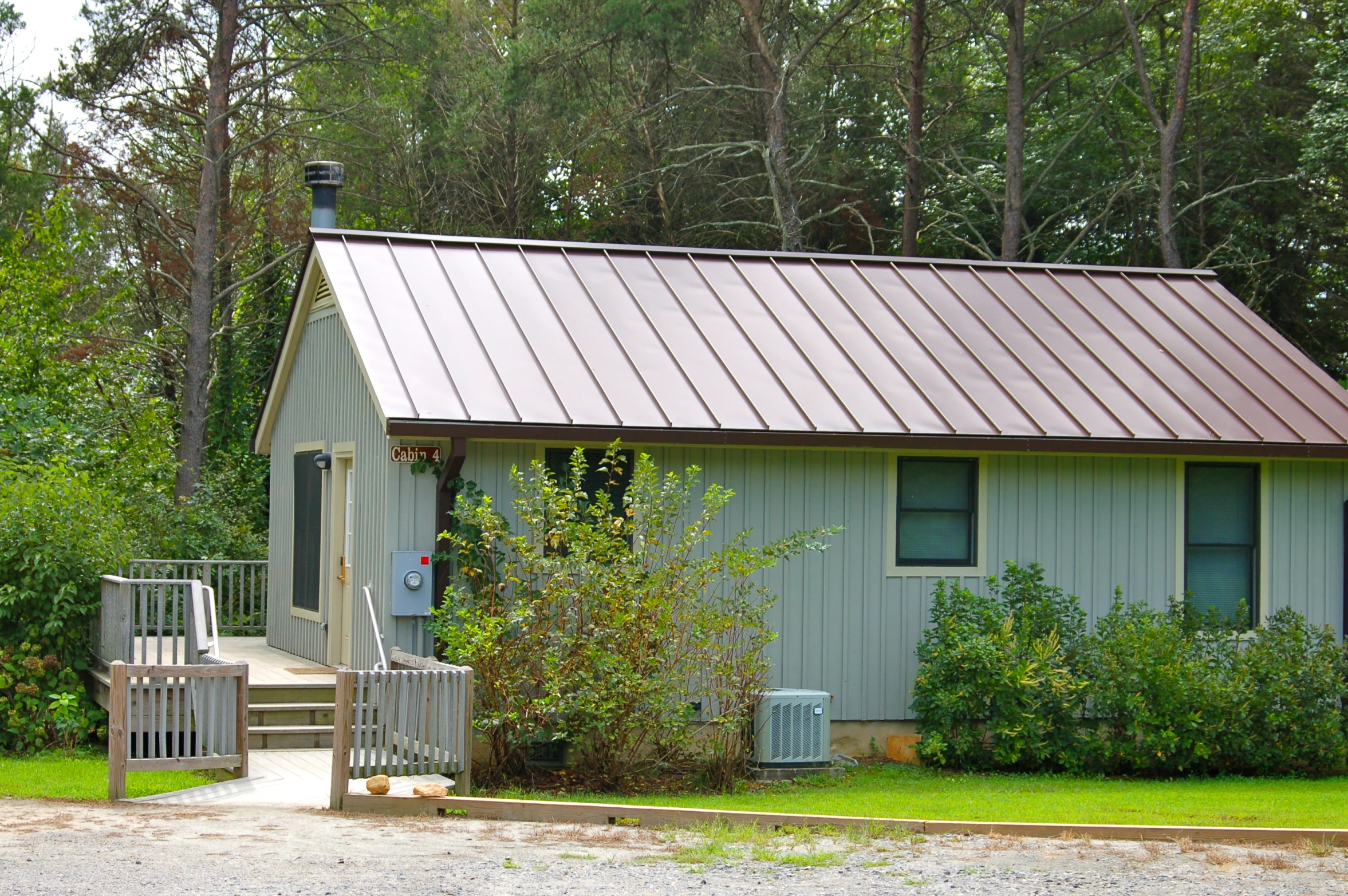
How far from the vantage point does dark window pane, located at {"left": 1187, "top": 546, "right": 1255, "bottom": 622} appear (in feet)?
43.9

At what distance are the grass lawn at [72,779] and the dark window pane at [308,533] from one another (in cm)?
306

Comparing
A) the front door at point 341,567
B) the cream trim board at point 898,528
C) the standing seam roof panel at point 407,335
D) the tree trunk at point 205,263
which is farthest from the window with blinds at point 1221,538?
the tree trunk at point 205,263

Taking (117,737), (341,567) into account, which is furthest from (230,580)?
(117,737)

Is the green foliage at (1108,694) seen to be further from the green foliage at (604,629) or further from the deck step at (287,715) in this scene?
the deck step at (287,715)

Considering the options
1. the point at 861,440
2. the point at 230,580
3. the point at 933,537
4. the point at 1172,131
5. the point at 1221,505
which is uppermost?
the point at 1172,131

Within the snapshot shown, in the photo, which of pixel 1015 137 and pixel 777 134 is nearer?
pixel 1015 137

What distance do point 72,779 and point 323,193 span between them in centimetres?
785

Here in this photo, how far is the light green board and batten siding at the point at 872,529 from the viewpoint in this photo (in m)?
11.8

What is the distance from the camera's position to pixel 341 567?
13.4 m

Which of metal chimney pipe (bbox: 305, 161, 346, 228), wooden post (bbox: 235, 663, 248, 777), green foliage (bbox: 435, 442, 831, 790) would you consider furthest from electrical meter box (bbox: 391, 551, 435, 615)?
metal chimney pipe (bbox: 305, 161, 346, 228)

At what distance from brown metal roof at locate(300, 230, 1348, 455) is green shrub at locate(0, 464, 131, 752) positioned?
3.12 metres

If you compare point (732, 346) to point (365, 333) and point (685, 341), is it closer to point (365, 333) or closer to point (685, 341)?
point (685, 341)

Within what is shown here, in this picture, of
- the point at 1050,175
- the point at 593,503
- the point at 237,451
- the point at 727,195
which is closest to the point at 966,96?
the point at 1050,175

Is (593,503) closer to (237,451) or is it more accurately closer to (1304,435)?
(1304,435)
